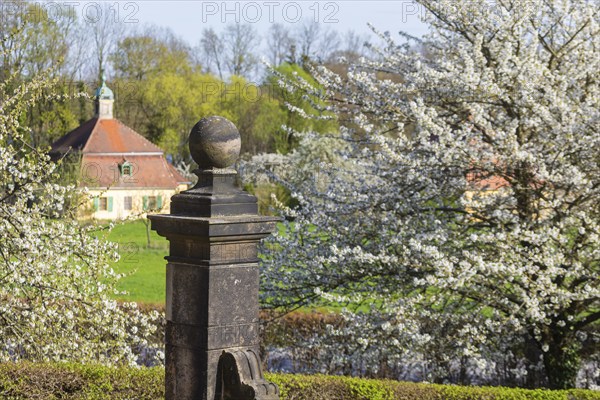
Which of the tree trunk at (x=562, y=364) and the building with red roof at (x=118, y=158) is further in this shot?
the building with red roof at (x=118, y=158)

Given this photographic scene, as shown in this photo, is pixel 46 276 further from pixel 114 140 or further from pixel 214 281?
pixel 114 140

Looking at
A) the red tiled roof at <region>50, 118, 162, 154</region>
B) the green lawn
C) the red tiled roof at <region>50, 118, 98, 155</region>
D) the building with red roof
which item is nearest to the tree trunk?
the green lawn

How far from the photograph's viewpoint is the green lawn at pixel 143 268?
1777 cm

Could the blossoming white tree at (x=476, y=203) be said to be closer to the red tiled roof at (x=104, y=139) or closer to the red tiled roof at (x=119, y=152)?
the red tiled roof at (x=119, y=152)

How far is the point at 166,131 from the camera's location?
42906mm

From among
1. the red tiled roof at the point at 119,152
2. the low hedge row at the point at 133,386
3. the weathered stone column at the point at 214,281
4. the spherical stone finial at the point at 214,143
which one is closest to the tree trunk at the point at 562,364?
the low hedge row at the point at 133,386

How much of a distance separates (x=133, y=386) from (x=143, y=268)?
586 inches

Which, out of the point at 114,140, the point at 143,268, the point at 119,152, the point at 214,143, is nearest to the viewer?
the point at 214,143

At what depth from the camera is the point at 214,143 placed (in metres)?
4.83

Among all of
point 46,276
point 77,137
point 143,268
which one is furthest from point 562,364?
point 77,137

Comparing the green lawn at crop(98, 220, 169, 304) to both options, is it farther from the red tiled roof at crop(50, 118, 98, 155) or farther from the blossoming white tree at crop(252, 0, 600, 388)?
the red tiled roof at crop(50, 118, 98, 155)

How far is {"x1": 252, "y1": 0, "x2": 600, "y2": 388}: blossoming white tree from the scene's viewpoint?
830cm

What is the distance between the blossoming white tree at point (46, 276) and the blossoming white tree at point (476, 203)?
224 cm

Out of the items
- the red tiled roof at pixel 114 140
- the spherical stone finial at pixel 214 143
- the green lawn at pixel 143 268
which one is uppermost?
the red tiled roof at pixel 114 140
